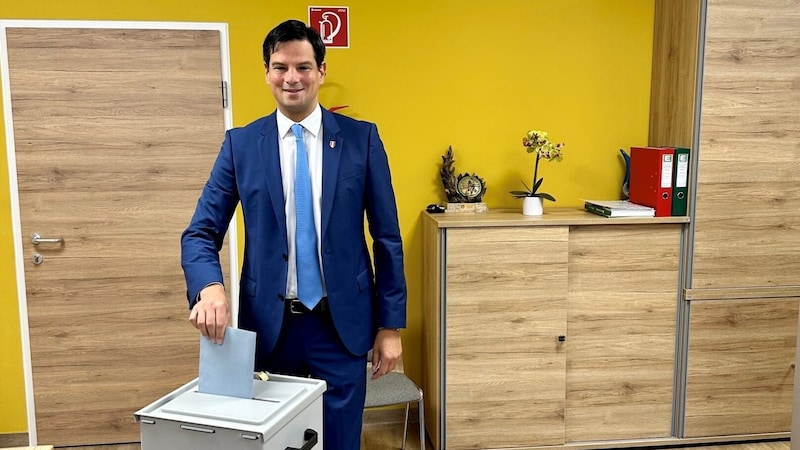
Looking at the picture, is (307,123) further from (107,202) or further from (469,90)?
(107,202)

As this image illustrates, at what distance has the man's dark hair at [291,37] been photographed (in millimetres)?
1665

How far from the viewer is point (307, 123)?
5.84ft

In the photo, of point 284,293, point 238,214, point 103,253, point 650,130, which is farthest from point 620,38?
point 103,253

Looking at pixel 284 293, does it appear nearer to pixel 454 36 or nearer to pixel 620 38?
pixel 454 36

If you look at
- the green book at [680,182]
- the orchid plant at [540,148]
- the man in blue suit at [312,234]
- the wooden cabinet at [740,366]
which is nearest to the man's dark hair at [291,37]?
the man in blue suit at [312,234]

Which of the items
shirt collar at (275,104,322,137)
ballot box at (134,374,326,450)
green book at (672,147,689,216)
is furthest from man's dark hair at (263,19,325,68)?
green book at (672,147,689,216)

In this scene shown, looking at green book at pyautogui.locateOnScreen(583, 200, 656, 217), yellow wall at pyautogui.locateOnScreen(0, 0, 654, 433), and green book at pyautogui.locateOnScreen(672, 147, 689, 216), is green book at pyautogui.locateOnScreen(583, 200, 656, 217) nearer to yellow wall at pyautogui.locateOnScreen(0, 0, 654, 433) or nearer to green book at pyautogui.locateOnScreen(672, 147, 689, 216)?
green book at pyautogui.locateOnScreen(672, 147, 689, 216)

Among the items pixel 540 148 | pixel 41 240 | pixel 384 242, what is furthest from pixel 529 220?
pixel 41 240

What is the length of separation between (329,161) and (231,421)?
0.72 meters

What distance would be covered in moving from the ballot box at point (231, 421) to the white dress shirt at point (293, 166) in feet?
1.20

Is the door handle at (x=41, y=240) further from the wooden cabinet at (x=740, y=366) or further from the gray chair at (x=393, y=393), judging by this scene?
the wooden cabinet at (x=740, y=366)

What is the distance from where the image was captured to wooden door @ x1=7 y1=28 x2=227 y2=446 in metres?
2.98

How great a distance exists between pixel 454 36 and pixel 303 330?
1855 mm

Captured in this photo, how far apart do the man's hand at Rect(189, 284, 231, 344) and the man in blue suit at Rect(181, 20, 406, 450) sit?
216 mm
